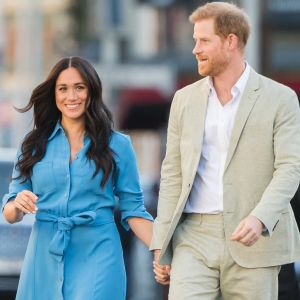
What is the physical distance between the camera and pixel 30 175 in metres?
6.93

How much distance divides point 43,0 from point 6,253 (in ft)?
89.6

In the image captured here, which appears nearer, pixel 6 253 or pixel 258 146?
pixel 258 146

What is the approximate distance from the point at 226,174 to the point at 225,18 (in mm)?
749

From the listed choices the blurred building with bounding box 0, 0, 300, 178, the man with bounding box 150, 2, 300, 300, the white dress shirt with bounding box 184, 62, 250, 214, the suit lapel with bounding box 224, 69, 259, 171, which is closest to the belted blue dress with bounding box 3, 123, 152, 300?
the man with bounding box 150, 2, 300, 300

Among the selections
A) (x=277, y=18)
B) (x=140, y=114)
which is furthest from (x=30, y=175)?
(x=277, y=18)

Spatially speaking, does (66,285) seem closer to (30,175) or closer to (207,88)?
(30,175)

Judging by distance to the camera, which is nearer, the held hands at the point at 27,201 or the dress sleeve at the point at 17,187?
the held hands at the point at 27,201

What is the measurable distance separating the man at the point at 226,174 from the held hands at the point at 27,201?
0.64 meters

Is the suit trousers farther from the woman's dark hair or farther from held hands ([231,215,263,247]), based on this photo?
the woman's dark hair

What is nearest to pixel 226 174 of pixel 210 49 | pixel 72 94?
pixel 210 49

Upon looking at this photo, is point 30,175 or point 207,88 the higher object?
point 207,88

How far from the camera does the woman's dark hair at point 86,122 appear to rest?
272 inches

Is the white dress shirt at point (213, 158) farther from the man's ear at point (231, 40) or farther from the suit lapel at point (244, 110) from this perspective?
the man's ear at point (231, 40)

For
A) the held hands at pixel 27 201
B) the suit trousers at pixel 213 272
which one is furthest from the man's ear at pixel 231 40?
the held hands at pixel 27 201
